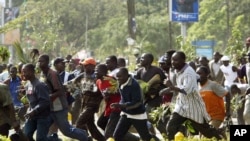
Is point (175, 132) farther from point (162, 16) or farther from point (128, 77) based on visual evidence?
point (162, 16)

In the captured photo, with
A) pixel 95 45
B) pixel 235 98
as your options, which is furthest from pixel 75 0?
pixel 235 98

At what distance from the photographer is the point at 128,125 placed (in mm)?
12156

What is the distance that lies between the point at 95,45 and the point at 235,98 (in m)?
54.9

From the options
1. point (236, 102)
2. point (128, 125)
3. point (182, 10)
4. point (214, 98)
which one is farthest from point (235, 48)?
point (128, 125)

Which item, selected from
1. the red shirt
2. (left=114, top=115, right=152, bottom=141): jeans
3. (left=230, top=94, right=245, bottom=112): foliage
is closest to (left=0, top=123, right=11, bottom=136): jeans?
(left=114, top=115, right=152, bottom=141): jeans

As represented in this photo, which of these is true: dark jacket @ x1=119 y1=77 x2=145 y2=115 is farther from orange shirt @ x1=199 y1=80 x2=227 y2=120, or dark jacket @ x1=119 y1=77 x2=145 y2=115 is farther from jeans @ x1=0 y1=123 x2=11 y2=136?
jeans @ x1=0 y1=123 x2=11 y2=136

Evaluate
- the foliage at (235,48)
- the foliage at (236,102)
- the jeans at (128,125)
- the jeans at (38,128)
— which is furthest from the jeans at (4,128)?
the foliage at (235,48)

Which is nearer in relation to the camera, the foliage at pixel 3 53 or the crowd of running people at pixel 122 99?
the crowd of running people at pixel 122 99

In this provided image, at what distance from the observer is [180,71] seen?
11.5 metres

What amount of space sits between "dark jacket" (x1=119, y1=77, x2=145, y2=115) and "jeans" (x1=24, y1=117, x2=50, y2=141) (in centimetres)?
114

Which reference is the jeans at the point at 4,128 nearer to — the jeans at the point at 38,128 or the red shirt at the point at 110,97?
the jeans at the point at 38,128

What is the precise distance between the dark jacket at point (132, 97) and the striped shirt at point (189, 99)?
0.57 meters

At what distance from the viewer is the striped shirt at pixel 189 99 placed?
11.4 meters

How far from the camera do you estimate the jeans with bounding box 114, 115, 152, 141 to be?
12078mm
